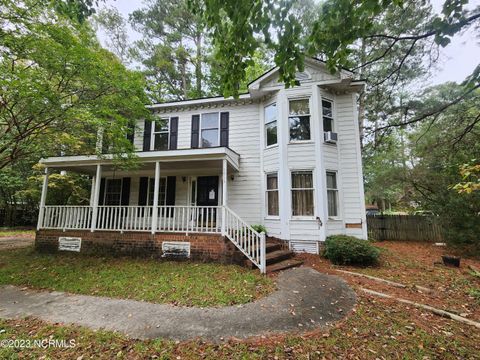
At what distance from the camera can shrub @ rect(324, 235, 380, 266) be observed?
7340mm

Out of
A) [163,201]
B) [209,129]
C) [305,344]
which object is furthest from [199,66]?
[305,344]

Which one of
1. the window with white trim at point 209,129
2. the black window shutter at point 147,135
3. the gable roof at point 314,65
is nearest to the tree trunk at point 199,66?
the black window shutter at point 147,135

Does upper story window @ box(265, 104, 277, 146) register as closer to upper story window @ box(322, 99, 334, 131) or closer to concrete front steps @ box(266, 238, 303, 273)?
upper story window @ box(322, 99, 334, 131)

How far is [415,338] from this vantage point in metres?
3.53

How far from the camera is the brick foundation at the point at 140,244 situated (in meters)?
7.61

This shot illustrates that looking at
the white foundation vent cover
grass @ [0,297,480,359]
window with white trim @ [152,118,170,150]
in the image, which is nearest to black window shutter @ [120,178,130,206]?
window with white trim @ [152,118,170,150]

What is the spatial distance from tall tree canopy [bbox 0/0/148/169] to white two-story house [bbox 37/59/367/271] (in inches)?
63.8

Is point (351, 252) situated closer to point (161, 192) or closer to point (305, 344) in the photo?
point (305, 344)

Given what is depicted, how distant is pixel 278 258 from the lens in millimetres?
7504

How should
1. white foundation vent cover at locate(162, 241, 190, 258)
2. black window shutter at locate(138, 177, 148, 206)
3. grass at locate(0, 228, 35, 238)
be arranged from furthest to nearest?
grass at locate(0, 228, 35, 238) → black window shutter at locate(138, 177, 148, 206) → white foundation vent cover at locate(162, 241, 190, 258)

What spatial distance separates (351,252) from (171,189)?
789 centimetres

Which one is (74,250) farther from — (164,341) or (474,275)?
(474,275)

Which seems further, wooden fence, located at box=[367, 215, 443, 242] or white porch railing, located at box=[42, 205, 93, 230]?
wooden fence, located at box=[367, 215, 443, 242]

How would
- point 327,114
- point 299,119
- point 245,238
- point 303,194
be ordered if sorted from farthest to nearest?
point 327,114 < point 299,119 < point 303,194 < point 245,238
